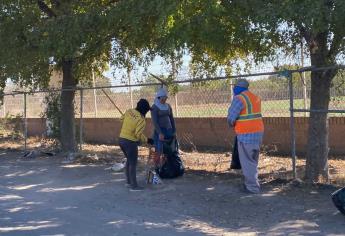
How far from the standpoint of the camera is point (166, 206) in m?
8.45

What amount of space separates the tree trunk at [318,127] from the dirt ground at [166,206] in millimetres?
504

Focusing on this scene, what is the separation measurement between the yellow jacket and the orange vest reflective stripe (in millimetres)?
1727

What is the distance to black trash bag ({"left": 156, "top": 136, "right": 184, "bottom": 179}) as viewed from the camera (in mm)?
10078

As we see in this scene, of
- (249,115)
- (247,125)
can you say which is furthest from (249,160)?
(249,115)

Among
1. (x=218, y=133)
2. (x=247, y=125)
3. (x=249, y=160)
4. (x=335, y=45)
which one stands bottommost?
(x=249, y=160)

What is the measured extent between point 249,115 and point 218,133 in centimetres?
623

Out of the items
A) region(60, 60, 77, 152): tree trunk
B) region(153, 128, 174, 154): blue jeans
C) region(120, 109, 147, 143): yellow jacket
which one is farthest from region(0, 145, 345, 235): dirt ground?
region(60, 60, 77, 152): tree trunk

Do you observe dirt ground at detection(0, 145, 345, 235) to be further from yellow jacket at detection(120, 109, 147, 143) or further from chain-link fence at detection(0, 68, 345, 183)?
chain-link fence at detection(0, 68, 345, 183)

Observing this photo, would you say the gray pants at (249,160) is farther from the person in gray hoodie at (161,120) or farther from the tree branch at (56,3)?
the tree branch at (56,3)

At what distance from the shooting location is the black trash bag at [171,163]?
10.1m

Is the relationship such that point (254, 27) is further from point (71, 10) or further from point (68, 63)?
point (68, 63)

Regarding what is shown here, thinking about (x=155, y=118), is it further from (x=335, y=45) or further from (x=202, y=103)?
(x=202, y=103)

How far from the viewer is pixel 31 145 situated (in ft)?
59.3

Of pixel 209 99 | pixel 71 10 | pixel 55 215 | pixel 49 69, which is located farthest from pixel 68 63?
pixel 55 215
